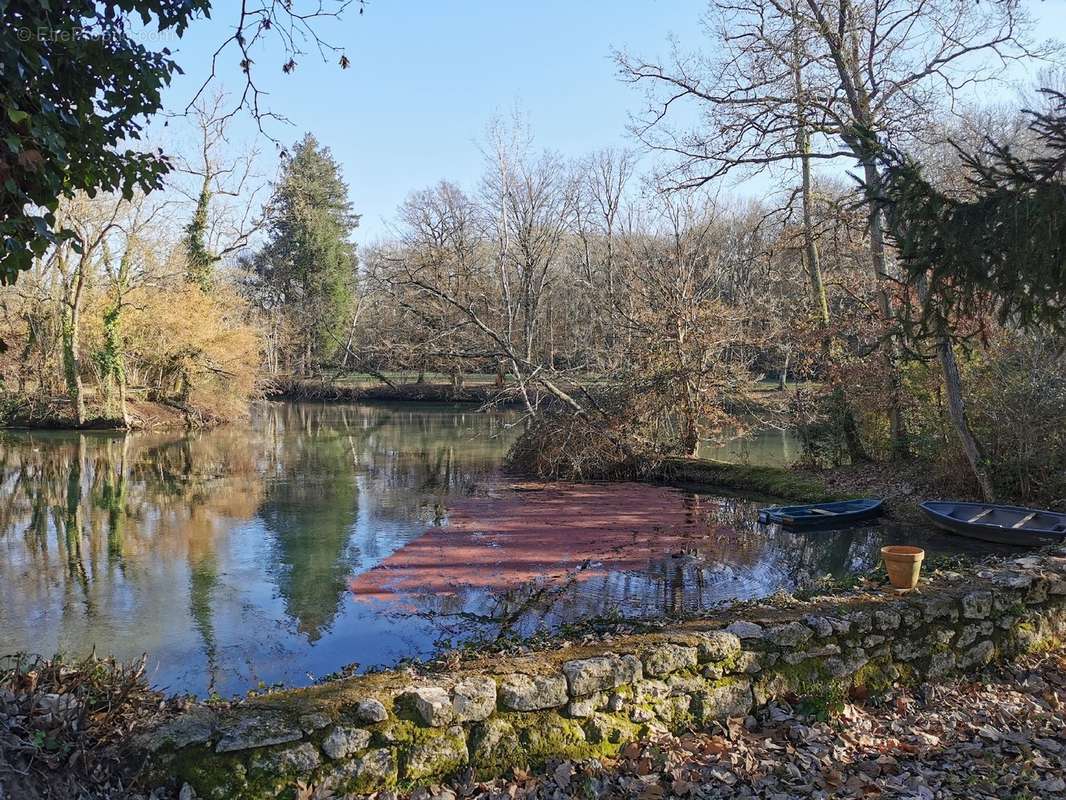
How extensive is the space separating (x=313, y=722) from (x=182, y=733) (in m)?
0.57

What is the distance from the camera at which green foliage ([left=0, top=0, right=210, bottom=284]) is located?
10.8 feet

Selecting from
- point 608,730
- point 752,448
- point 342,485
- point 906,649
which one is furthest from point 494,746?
point 752,448

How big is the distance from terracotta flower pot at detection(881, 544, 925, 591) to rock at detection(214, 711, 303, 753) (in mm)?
4341

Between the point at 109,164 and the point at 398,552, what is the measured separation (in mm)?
7196

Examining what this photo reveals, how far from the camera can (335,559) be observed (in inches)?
401

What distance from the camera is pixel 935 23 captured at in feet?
43.9

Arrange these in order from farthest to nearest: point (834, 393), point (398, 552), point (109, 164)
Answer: point (834, 393), point (398, 552), point (109, 164)

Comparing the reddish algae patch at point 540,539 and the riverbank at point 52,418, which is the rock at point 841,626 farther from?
the riverbank at point 52,418

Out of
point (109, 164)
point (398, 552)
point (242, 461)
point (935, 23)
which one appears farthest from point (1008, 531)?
point (242, 461)

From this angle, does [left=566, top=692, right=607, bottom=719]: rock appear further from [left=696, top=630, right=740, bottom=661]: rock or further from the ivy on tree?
the ivy on tree

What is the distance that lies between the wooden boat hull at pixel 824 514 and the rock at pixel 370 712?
31.8ft

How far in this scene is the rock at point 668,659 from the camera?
13.8 ft

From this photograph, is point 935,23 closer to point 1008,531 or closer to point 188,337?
point 1008,531

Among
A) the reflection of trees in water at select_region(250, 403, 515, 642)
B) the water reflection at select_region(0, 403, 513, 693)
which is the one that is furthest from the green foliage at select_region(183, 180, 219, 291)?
the water reflection at select_region(0, 403, 513, 693)
